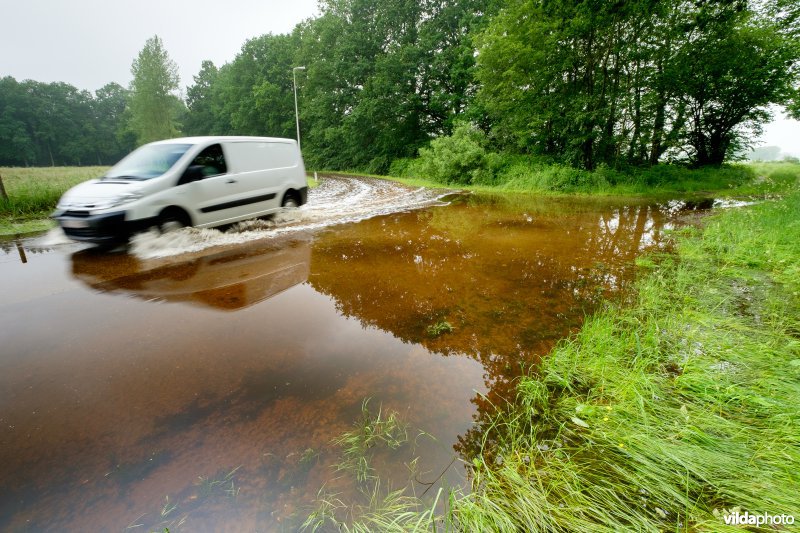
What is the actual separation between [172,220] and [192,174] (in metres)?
0.95

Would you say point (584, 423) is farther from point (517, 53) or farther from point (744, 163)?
point (744, 163)

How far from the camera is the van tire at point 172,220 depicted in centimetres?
638

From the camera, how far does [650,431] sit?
6.85ft

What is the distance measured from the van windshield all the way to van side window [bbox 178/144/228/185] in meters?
0.29

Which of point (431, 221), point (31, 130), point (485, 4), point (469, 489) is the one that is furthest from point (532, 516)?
point (31, 130)

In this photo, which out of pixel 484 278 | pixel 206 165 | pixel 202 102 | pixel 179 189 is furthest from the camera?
pixel 202 102

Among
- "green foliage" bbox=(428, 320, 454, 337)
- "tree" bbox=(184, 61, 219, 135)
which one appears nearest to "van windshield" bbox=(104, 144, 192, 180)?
"green foliage" bbox=(428, 320, 454, 337)

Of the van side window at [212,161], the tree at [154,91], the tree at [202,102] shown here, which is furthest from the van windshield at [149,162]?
the tree at [202,102]

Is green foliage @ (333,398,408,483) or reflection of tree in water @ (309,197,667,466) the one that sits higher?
reflection of tree in water @ (309,197,667,466)

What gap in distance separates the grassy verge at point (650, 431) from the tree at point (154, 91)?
4945cm

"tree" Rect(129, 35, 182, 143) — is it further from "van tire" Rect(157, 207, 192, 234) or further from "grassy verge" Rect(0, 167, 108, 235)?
"van tire" Rect(157, 207, 192, 234)

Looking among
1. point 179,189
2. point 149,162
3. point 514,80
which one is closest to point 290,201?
point 179,189

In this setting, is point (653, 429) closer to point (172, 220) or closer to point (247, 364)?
point (247, 364)

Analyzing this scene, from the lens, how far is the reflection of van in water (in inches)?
180
